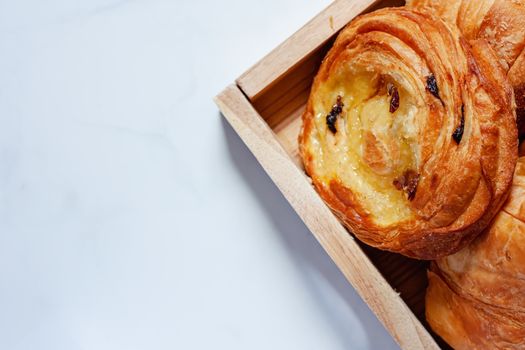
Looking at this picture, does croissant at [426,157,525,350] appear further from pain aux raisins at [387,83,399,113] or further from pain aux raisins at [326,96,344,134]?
pain aux raisins at [326,96,344,134]

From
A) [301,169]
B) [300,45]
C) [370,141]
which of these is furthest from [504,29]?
[301,169]

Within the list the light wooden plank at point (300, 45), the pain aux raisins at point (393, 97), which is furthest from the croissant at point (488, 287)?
the light wooden plank at point (300, 45)

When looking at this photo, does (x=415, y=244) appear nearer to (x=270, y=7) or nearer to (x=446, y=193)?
(x=446, y=193)

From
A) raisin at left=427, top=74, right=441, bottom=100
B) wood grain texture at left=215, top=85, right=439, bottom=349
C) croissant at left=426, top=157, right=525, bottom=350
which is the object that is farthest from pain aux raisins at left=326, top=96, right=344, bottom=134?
croissant at left=426, top=157, right=525, bottom=350

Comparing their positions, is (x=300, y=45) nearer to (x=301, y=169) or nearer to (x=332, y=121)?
(x=332, y=121)

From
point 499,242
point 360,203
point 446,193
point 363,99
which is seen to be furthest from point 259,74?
point 499,242

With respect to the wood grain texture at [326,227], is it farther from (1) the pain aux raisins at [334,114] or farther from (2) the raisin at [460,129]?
(2) the raisin at [460,129]
